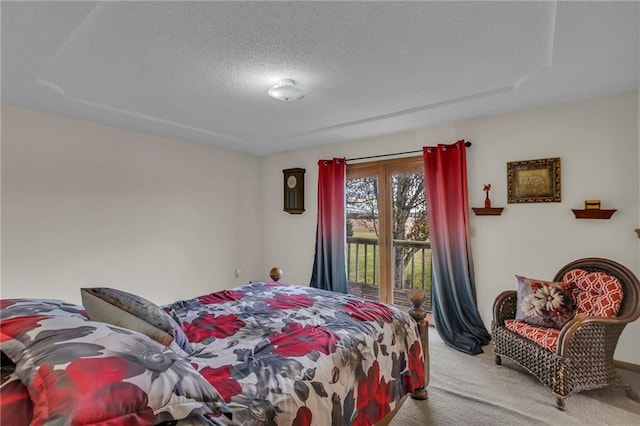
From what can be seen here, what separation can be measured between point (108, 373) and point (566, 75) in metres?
3.18

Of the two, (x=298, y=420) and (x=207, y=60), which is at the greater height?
(x=207, y=60)

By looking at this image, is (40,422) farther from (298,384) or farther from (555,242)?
(555,242)

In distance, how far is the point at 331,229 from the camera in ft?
13.8

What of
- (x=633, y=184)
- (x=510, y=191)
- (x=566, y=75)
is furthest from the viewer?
(x=510, y=191)

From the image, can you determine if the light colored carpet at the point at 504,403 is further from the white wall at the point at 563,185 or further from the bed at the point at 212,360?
the white wall at the point at 563,185

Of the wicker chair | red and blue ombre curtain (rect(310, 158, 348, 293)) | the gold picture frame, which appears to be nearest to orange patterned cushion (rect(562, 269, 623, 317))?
the wicker chair

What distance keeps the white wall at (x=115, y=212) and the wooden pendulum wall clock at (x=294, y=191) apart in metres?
0.75

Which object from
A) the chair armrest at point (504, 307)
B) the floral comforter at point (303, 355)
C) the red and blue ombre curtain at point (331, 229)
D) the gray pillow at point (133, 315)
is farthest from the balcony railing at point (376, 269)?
the gray pillow at point (133, 315)

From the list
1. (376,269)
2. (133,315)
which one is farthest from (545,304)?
(133,315)

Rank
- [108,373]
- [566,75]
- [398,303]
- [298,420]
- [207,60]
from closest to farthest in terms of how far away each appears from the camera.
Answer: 1. [108,373]
2. [298,420]
3. [207,60]
4. [566,75]
5. [398,303]

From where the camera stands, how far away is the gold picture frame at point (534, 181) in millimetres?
2818

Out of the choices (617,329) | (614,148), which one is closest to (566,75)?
(614,148)

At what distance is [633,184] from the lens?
2498 millimetres

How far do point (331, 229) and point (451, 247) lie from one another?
1594 mm
